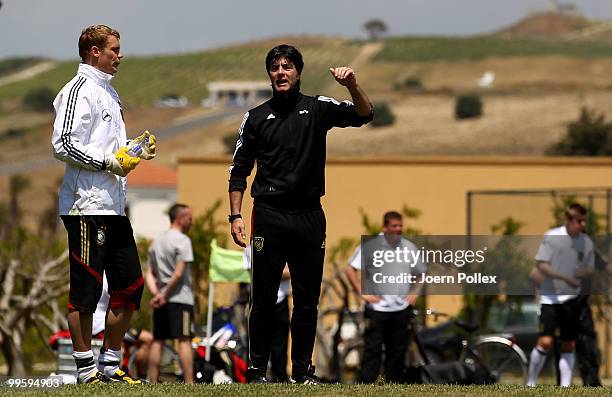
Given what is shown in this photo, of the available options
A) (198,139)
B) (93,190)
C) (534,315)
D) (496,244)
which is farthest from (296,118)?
(198,139)

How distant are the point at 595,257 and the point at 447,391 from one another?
224 inches

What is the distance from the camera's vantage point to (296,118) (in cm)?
878

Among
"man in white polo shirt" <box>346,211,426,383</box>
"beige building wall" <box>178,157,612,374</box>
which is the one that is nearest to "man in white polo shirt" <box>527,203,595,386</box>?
"man in white polo shirt" <box>346,211,426,383</box>

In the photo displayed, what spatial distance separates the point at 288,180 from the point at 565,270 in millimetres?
5417

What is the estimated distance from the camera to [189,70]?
159875 millimetres

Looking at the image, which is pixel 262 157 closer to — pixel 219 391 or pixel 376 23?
pixel 219 391

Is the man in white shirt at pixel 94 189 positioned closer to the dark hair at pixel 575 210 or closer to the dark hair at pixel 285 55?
the dark hair at pixel 285 55

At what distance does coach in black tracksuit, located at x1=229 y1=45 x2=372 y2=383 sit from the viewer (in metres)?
8.77

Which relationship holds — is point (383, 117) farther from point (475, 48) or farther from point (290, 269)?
point (290, 269)

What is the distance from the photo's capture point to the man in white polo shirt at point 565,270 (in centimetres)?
1346

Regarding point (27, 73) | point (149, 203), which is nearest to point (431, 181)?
point (149, 203)

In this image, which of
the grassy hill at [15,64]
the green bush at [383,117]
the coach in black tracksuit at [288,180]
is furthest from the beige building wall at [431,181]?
the grassy hill at [15,64]

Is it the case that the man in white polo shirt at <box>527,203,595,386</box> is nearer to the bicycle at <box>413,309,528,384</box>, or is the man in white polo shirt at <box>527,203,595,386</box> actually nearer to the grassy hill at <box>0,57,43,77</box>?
the bicycle at <box>413,309,528,384</box>

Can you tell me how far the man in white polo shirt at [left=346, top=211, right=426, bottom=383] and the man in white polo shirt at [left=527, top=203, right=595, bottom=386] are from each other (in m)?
1.22
